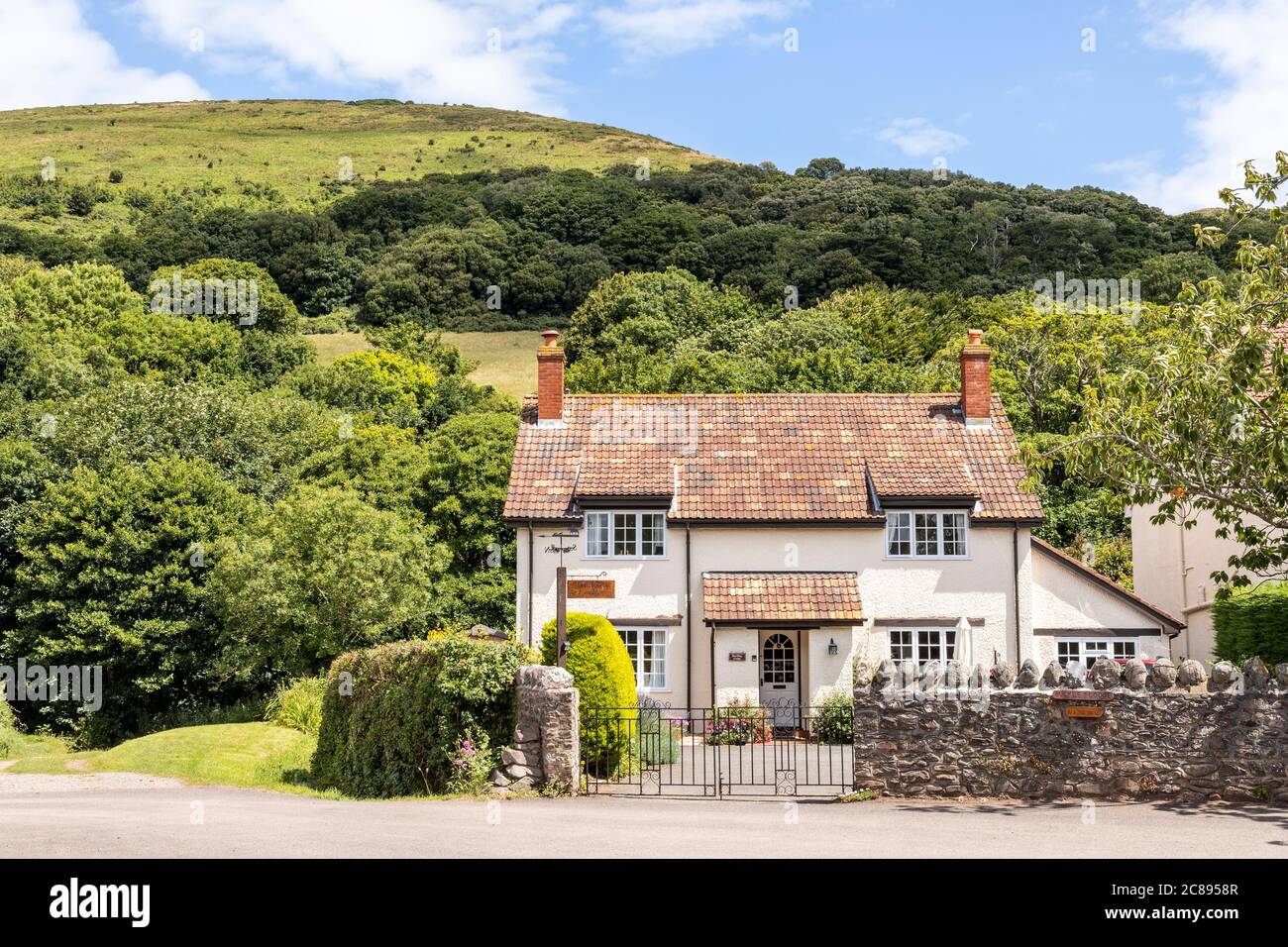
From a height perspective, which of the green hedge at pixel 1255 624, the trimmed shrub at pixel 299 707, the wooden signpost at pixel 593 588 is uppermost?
the wooden signpost at pixel 593 588

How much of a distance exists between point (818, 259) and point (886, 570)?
201 feet

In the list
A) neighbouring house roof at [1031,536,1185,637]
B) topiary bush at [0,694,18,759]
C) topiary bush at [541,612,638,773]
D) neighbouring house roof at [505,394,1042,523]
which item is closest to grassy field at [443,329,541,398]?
neighbouring house roof at [505,394,1042,523]

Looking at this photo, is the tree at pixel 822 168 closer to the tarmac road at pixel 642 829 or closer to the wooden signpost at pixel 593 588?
the wooden signpost at pixel 593 588

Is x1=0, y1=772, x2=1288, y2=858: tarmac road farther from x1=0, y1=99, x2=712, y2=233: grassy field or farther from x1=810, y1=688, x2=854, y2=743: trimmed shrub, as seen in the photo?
x1=0, y1=99, x2=712, y2=233: grassy field

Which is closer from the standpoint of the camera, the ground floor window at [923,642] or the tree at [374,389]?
the ground floor window at [923,642]

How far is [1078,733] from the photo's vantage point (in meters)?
16.3

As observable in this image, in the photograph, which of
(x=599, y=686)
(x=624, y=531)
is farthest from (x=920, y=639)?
(x=599, y=686)

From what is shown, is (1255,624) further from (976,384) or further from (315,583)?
(315,583)

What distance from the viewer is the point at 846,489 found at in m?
32.3

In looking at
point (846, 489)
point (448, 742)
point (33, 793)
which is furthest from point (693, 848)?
point (846, 489)

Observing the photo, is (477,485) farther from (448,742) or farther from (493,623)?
(448,742)

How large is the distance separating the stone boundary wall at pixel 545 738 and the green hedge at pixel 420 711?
0.37 m

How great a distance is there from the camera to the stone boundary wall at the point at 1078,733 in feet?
52.1

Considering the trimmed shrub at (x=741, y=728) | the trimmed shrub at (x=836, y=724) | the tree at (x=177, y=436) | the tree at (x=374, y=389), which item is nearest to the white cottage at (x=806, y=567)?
the trimmed shrub at (x=741, y=728)
